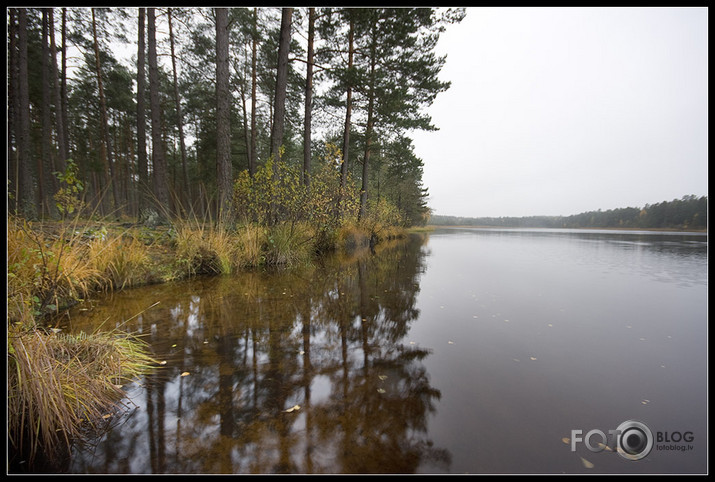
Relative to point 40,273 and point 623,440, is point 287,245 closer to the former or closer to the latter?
point 40,273

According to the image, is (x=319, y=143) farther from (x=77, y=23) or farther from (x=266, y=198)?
(x=77, y=23)

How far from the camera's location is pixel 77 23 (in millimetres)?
11422

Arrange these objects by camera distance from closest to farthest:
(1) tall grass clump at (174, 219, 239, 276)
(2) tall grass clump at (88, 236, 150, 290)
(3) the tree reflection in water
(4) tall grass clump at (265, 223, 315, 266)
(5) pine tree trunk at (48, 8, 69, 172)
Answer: (3) the tree reflection in water
(2) tall grass clump at (88, 236, 150, 290)
(1) tall grass clump at (174, 219, 239, 276)
(4) tall grass clump at (265, 223, 315, 266)
(5) pine tree trunk at (48, 8, 69, 172)

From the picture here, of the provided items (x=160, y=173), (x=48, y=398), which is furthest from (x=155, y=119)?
(x=48, y=398)

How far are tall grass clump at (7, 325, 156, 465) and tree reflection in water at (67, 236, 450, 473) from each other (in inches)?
5.6

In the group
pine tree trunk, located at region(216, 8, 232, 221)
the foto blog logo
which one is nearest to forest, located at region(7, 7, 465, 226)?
pine tree trunk, located at region(216, 8, 232, 221)

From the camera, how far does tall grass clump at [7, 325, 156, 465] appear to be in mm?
1273

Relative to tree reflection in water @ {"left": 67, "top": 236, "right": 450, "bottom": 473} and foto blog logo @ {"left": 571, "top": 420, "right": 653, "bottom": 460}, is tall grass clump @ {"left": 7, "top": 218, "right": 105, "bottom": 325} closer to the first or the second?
tree reflection in water @ {"left": 67, "top": 236, "right": 450, "bottom": 473}

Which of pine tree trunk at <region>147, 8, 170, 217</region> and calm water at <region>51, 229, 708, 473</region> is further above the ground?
pine tree trunk at <region>147, 8, 170, 217</region>

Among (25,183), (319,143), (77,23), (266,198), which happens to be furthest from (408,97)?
(77,23)

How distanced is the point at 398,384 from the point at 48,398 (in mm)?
1921

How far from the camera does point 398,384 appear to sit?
1.89m

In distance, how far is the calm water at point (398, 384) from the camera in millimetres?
1277

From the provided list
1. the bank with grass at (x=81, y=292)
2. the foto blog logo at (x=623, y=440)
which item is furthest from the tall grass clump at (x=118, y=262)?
the foto blog logo at (x=623, y=440)
